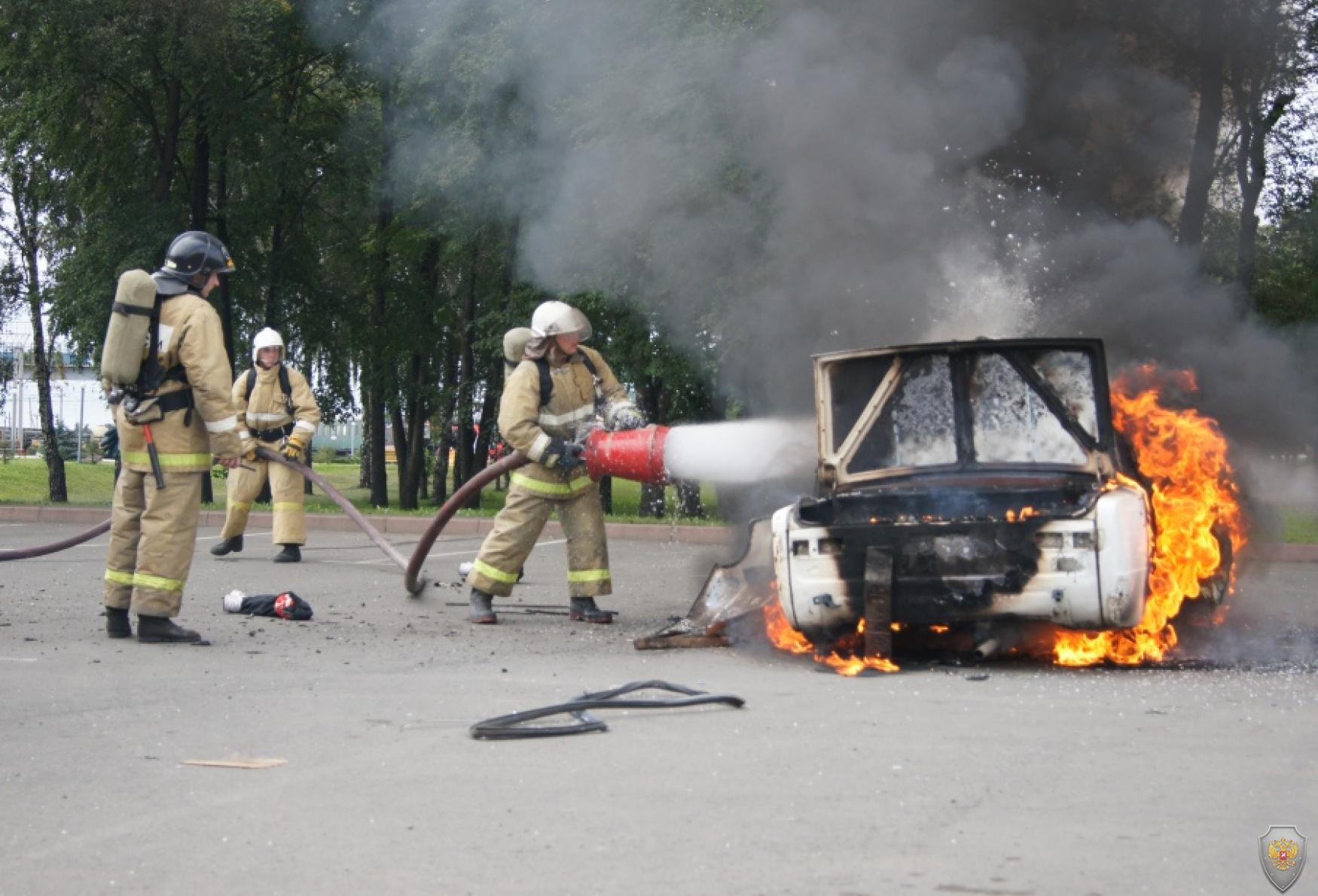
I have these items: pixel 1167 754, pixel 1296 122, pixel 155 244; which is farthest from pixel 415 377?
pixel 1167 754

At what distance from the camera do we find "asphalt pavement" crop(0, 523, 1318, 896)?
11.6 feet

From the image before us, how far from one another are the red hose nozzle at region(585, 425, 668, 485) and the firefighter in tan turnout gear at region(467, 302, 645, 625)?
260 millimetres

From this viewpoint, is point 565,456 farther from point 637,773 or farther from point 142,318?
point 637,773

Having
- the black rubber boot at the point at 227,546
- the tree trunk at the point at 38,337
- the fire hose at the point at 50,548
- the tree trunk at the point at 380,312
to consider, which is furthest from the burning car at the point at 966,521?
the tree trunk at the point at 38,337

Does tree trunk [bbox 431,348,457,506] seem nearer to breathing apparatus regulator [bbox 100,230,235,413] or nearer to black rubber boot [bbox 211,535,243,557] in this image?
black rubber boot [bbox 211,535,243,557]

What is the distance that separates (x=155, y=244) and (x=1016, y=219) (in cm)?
1497

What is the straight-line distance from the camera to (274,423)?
11977 mm

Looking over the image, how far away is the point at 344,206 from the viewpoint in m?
26.5

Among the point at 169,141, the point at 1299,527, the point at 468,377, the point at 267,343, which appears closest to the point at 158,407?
the point at 267,343

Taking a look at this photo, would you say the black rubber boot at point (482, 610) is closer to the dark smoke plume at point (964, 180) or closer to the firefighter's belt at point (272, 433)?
the dark smoke plume at point (964, 180)

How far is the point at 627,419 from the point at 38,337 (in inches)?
817

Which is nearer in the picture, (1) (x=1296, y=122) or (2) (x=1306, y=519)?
(2) (x=1306, y=519)

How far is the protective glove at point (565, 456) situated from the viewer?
8.16 m

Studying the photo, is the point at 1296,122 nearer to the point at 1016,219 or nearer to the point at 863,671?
the point at 1016,219
